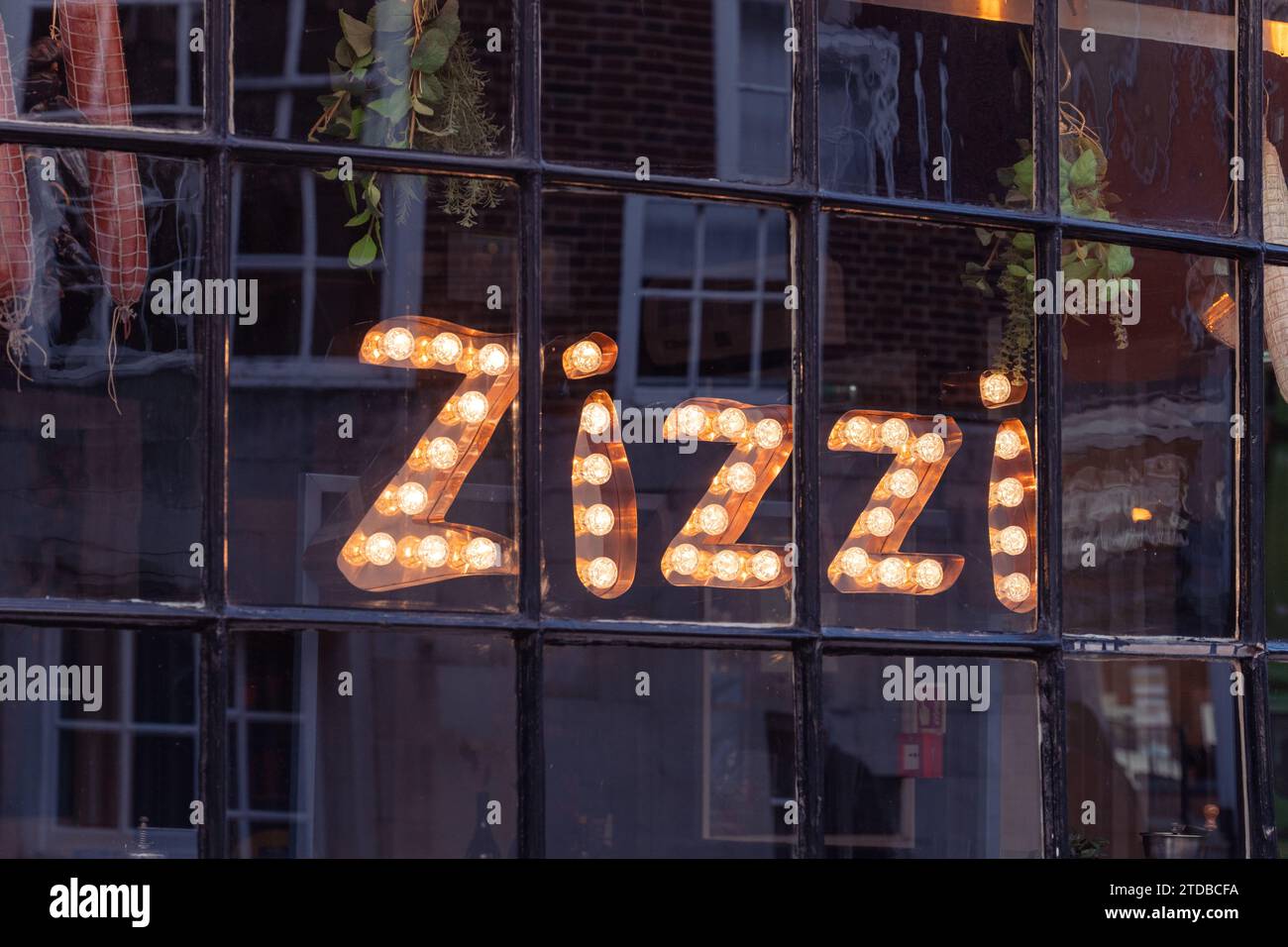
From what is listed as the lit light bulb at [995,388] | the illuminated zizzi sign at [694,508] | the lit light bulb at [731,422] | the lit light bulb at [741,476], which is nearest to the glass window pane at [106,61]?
the illuminated zizzi sign at [694,508]

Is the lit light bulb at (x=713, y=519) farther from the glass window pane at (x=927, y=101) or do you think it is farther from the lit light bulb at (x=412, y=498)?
the glass window pane at (x=927, y=101)

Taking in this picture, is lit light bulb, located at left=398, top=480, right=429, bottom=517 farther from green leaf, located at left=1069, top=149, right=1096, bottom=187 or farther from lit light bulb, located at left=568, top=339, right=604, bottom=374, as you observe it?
green leaf, located at left=1069, top=149, right=1096, bottom=187

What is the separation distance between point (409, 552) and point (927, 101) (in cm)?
208

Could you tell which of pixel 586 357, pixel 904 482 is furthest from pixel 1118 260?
pixel 586 357

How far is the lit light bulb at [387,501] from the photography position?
4.23 meters

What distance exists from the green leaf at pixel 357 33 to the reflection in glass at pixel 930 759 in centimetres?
215

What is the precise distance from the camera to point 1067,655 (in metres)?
4.72

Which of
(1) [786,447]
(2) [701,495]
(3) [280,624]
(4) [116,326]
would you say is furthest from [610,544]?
(4) [116,326]

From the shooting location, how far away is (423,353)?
14.0 feet

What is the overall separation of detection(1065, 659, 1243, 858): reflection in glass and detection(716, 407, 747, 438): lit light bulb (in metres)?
1.25

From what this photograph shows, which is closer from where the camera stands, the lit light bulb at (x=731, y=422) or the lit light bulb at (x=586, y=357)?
the lit light bulb at (x=586, y=357)

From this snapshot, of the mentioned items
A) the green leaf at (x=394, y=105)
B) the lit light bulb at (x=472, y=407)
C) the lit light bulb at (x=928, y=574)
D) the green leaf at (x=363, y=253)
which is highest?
the green leaf at (x=394, y=105)
